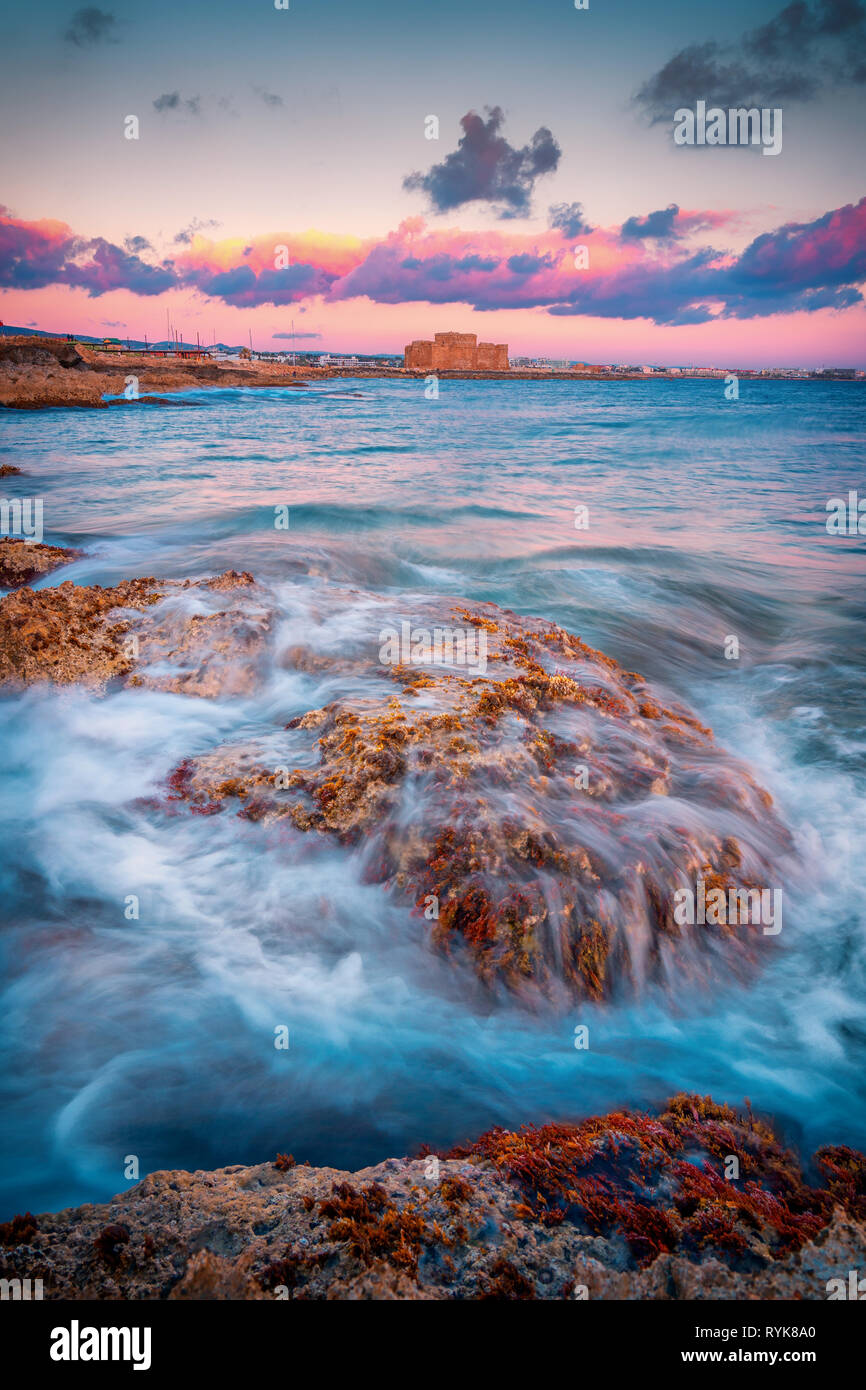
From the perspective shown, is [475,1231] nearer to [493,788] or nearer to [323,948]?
[323,948]

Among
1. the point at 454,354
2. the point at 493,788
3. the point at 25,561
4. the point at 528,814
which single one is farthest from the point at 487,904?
the point at 454,354

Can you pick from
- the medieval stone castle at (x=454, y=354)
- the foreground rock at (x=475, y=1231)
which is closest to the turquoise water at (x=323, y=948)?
the foreground rock at (x=475, y=1231)

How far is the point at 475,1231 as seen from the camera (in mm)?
2305

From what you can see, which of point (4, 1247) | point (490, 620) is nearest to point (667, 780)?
point (490, 620)

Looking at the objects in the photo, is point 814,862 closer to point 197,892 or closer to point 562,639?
point 562,639

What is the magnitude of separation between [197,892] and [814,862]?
492 cm

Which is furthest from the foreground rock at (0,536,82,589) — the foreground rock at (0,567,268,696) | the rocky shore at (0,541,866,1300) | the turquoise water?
the rocky shore at (0,541,866,1300)

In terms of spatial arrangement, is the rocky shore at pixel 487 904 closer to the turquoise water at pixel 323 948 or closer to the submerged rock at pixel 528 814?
the submerged rock at pixel 528 814

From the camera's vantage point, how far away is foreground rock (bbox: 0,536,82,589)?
30.9 feet

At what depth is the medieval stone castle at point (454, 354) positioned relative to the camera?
487 feet

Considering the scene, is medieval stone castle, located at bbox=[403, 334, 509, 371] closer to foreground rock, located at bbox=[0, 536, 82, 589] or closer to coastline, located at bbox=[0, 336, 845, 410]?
coastline, located at bbox=[0, 336, 845, 410]

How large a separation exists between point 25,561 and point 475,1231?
10.5 m

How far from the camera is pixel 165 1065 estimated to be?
350cm

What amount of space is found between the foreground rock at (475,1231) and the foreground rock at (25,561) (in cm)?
921
